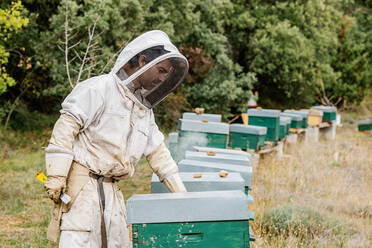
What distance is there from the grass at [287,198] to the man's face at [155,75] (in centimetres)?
212

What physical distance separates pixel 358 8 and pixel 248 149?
65.9 ft

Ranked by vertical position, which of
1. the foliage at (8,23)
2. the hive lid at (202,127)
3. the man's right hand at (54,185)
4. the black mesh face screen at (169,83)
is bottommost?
the man's right hand at (54,185)

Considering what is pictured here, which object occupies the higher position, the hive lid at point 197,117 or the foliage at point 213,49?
the foliage at point 213,49

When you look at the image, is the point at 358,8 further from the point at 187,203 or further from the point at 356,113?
the point at 187,203

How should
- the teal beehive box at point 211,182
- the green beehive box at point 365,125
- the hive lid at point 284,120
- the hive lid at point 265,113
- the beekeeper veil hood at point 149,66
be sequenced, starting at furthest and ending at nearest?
1. the green beehive box at point 365,125
2. the hive lid at point 284,120
3. the hive lid at point 265,113
4. the teal beehive box at point 211,182
5. the beekeeper veil hood at point 149,66

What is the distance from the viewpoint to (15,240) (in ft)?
14.3

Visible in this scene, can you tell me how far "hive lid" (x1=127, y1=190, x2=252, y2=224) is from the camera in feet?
7.80

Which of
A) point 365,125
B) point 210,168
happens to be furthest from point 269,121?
point 365,125

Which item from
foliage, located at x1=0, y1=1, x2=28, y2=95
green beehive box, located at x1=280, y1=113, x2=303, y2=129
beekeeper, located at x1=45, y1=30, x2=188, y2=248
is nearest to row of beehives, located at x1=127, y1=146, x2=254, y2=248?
beekeeper, located at x1=45, y1=30, x2=188, y2=248

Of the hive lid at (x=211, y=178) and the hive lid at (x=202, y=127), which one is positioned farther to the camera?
the hive lid at (x=202, y=127)

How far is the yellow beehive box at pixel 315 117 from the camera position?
39.0 ft

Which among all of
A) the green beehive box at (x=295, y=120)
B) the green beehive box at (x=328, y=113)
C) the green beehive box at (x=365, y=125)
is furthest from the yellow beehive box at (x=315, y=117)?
the green beehive box at (x=365, y=125)

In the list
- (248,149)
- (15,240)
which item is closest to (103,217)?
(15,240)

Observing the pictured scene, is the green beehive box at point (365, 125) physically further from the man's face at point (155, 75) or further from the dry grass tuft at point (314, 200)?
the man's face at point (155, 75)
